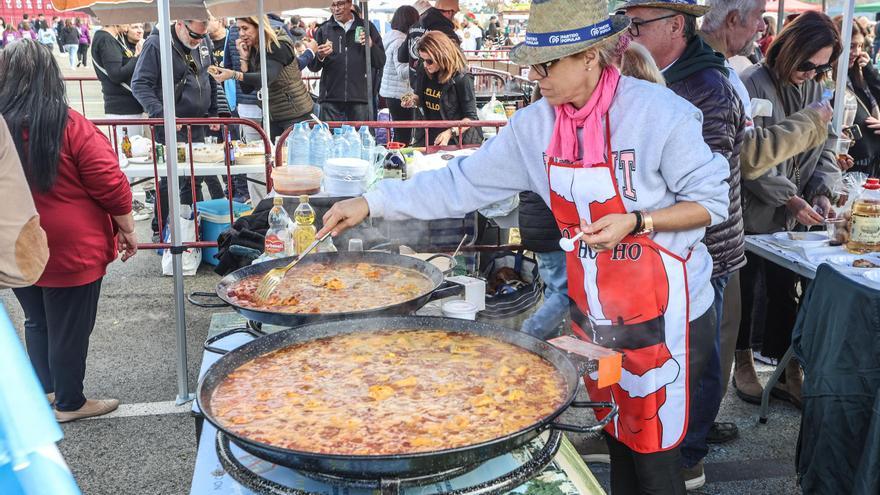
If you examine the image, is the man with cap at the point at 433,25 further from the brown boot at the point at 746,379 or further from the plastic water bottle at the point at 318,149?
the brown boot at the point at 746,379

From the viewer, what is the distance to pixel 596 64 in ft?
7.73

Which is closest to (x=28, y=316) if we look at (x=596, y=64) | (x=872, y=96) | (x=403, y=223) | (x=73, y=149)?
(x=73, y=149)

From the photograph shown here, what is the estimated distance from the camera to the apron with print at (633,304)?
243 centimetres

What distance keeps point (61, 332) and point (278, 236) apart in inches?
69.4

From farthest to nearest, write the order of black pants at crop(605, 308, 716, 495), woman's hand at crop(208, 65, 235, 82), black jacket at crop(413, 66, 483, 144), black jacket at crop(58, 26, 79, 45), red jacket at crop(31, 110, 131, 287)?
1. black jacket at crop(58, 26, 79, 45)
2. woman's hand at crop(208, 65, 235, 82)
3. black jacket at crop(413, 66, 483, 144)
4. red jacket at crop(31, 110, 131, 287)
5. black pants at crop(605, 308, 716, 495)

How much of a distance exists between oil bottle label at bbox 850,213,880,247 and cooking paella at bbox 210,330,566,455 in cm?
242

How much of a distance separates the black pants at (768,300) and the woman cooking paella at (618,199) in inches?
91.0

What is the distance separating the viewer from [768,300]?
191 inches

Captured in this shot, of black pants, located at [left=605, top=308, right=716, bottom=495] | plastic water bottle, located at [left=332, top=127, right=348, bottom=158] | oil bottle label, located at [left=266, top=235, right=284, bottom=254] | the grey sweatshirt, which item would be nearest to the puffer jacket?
plastic water bottle, located at [left=332, top=127, right=348, bottom=158]

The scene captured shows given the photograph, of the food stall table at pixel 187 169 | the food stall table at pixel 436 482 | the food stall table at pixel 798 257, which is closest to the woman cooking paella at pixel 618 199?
the food stall table at pixel 436 482

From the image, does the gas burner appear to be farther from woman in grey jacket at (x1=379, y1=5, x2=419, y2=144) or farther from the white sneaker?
woman in grey jacket at (x1=379, y1=5, x2=419, y2=144)

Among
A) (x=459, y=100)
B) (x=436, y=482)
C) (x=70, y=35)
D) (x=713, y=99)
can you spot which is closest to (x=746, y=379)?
(x=713, y=99)

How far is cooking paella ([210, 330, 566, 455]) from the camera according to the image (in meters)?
1.87

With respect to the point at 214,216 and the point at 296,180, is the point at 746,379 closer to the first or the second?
the point at 296,180
